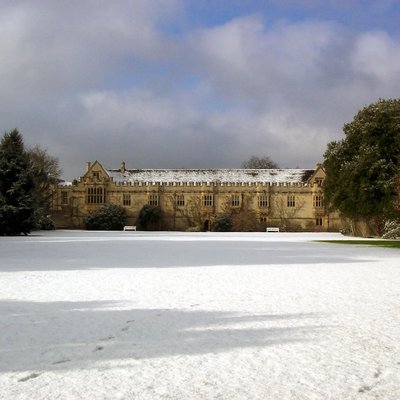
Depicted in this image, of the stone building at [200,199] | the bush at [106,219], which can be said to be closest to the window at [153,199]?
the stone building at [200,199]

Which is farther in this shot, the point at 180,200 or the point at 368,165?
the point at 180,200

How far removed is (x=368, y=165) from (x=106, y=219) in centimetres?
3419

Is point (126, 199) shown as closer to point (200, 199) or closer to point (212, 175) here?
point (200, 199)

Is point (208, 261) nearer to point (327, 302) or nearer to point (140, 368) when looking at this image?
point (327, 302)

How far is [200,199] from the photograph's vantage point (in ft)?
200

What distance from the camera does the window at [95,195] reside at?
61000 millimetres

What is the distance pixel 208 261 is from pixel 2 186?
85.4 ft

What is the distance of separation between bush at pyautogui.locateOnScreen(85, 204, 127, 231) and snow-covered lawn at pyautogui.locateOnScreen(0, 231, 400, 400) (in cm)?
4491

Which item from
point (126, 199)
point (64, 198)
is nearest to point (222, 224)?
point (126, 199)

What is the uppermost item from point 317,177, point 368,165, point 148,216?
point 317,177

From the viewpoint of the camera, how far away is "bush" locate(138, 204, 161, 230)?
189ft

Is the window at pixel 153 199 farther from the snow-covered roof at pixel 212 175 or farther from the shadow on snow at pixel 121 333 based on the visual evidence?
the shadow on snow at pixel 121 333

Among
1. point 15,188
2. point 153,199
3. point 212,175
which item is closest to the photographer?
point 15,188

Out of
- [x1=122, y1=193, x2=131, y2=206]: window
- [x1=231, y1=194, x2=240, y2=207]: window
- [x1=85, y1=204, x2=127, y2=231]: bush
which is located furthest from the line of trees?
[x1=231, y1=194, x2=240, y2=207]: window
